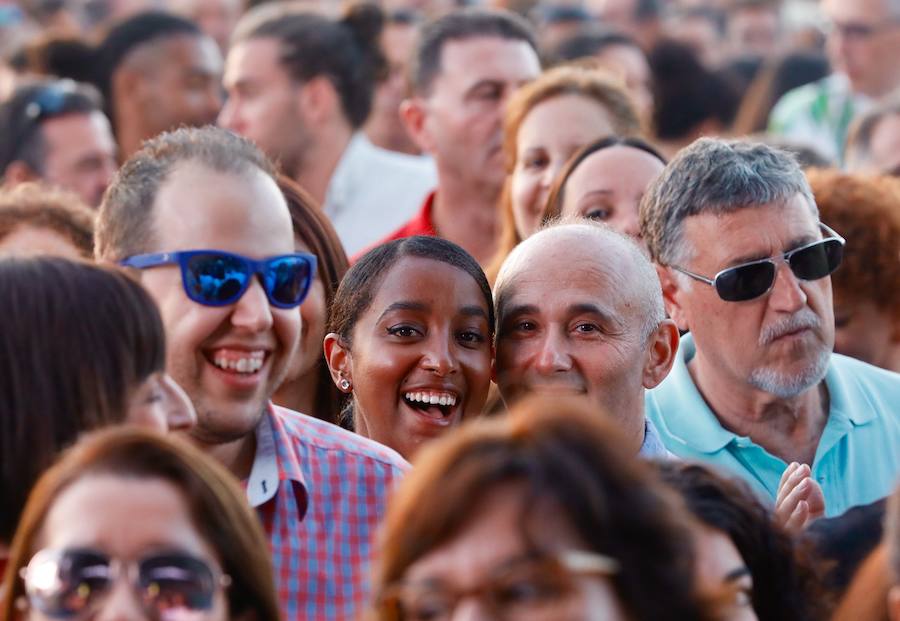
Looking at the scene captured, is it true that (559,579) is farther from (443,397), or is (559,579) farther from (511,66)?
(511,66)

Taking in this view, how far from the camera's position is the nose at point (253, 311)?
3873 millimetres

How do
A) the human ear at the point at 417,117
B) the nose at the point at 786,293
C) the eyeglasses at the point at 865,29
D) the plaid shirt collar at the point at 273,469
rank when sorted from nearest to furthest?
the plaid shirt collar at the point at 273,469, the nose at the point at 786,293, the human ear at the point at 417,117, the eyeglasses at the point at 865,29

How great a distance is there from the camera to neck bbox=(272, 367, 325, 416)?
488 cm

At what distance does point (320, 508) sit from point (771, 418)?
5.18 feet

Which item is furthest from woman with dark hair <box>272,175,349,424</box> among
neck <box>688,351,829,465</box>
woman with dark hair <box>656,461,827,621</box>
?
woman with dark hair <box>656,461,827,621</box>

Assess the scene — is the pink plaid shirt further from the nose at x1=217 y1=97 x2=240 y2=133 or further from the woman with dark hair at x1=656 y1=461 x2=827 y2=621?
the nose at x1=217 y1=97 x2=240 y2=133

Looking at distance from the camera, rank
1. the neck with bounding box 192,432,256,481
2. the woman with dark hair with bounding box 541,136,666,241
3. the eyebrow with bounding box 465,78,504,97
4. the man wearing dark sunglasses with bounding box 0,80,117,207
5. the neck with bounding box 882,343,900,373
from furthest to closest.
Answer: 1. the man wearing dark sunglasses with bounding box 0,80,117,207
2. the eyebrow with bounding box 465,78,504,97
3. the neck with bounding box 882,343,900,373
4. the woman with dark hair with bounding box 541,136,666,241
5. the neck with bounding box 192,432,256,481

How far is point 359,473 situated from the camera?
375 cm

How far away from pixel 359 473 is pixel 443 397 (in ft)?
1.66

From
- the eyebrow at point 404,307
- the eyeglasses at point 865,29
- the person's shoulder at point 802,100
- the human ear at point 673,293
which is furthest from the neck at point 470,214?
the eyeglasses at point 865,29

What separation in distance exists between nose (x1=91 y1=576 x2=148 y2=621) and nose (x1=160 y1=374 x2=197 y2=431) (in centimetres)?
64

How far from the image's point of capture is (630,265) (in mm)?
4395

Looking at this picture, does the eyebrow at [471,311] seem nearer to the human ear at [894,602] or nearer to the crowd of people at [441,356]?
the crowd of people at [441,356]

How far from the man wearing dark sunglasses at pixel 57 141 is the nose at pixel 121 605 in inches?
201
